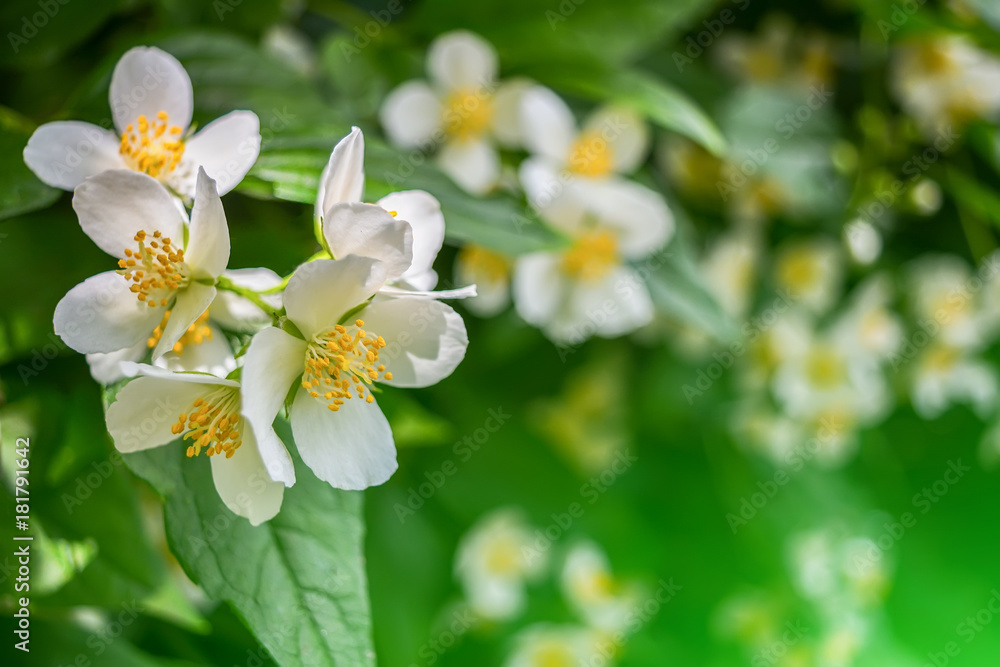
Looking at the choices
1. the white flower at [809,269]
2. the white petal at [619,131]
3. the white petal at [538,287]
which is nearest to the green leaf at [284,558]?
the white petal at [538,287]

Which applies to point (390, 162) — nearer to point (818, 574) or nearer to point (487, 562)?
point (487, 562)

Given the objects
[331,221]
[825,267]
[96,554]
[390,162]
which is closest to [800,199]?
[825,267]

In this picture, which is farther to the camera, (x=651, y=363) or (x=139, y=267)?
(x=651, y=363)

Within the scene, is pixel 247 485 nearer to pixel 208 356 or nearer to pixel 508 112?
pixel 208 356

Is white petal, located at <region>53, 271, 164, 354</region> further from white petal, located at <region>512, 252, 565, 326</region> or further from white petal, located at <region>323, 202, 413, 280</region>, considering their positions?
white petal, located at <region>512, 252, 565, 326</region>

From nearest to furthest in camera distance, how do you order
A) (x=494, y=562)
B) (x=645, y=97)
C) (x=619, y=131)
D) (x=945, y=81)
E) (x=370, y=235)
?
(x=370, y=235) < (x=645, y=97) < (x=619, y=131) < (x=945, y=81) < (x=494, y=562)

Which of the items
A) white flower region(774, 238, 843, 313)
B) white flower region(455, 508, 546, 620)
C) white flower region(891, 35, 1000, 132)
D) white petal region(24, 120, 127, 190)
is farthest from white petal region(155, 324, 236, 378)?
white flower region(891, 35, 1000, 132)

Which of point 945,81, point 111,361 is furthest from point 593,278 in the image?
point 945,81
